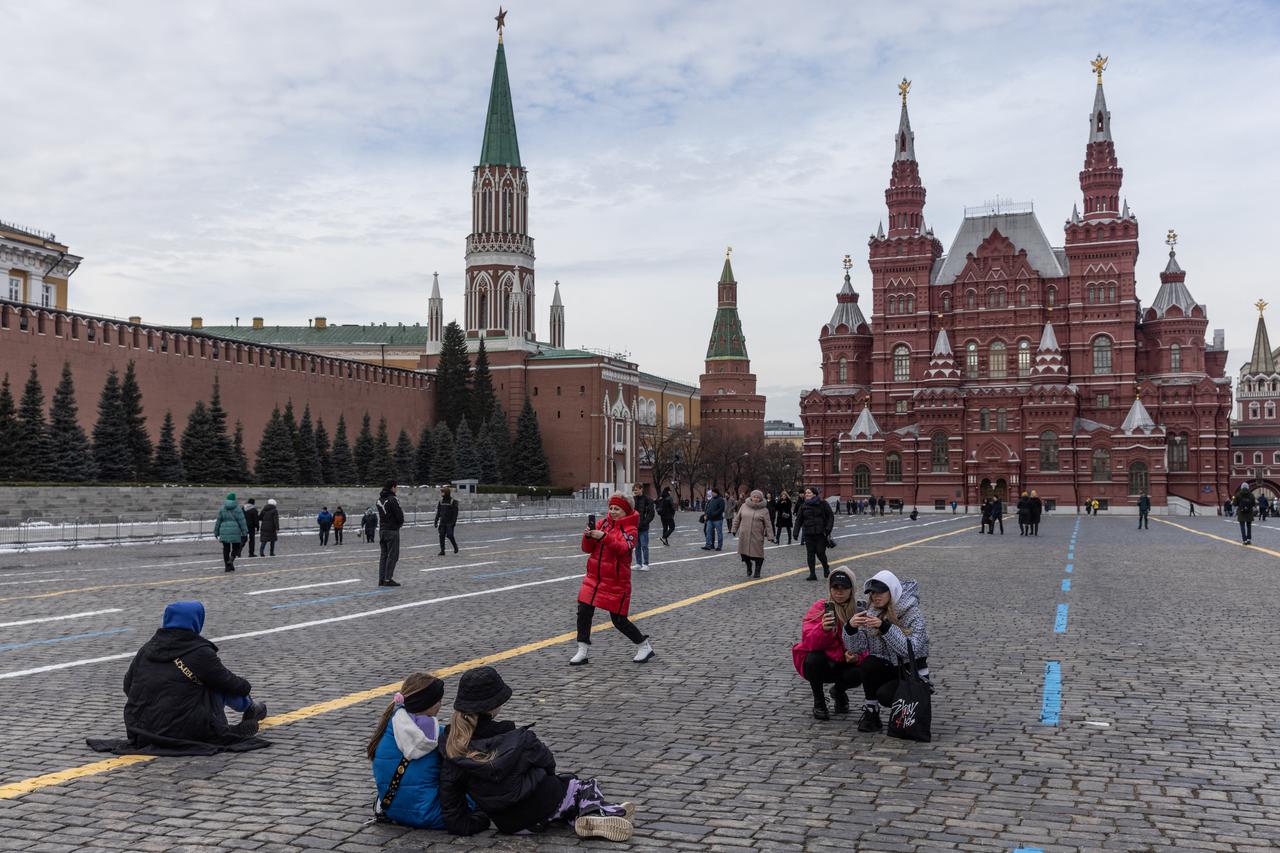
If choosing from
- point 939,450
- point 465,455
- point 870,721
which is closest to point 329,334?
point 465,455

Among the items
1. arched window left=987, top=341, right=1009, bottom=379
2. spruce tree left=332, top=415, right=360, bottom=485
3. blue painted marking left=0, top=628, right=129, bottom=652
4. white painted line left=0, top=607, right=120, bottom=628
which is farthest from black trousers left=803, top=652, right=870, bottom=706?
arched window left=987, top=341, right=1009, bottom=379

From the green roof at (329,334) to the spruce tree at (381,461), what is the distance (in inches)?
1552

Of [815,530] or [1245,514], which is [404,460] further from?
[815,530]

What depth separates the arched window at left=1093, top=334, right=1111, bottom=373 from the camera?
81.2 m

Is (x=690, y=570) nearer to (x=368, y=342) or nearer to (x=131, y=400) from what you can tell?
(x=131, y=400)

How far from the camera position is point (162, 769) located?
246 inches

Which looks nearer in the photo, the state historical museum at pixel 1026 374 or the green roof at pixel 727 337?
the state historical museum at pixel 1026 374

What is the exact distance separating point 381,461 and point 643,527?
4714 centimetres

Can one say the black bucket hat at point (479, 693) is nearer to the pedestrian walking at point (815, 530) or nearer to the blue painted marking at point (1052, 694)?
the blue painted marking at point (1052, 694)

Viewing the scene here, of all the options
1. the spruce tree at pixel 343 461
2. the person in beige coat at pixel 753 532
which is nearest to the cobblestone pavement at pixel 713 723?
the person in beige coat at pixel 753 532

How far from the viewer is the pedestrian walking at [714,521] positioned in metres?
25.6

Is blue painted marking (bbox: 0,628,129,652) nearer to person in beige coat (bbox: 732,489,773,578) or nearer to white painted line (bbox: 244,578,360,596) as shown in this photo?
white painted line (bbox: 244,578,360,596)

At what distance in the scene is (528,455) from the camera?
274 feet

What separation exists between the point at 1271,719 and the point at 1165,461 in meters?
76.8
